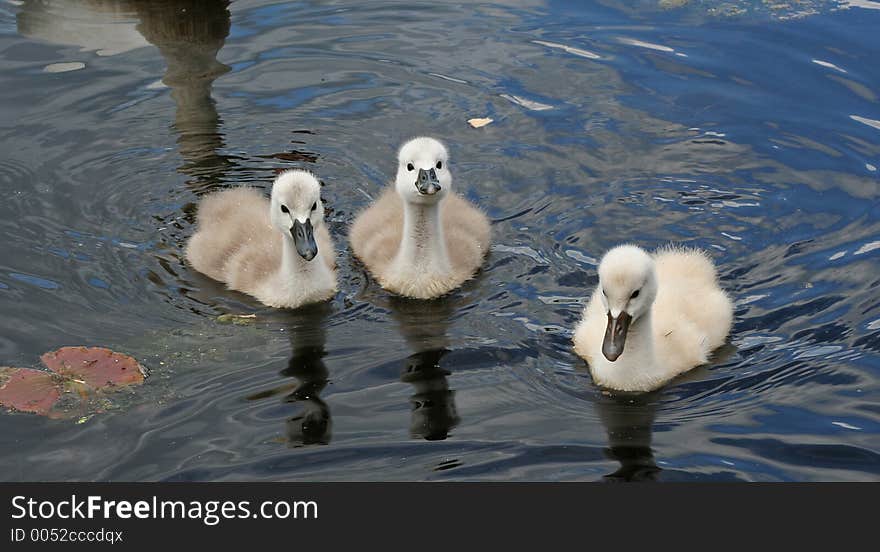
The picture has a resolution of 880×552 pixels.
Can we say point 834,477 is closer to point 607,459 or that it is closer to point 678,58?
point 607,459

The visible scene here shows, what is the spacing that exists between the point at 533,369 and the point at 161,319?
6.67 feet

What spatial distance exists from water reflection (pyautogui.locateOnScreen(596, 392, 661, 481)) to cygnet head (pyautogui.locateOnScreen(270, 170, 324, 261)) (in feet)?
5.90

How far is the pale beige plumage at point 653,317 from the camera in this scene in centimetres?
620

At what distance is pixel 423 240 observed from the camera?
751cm

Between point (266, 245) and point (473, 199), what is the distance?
154 cm

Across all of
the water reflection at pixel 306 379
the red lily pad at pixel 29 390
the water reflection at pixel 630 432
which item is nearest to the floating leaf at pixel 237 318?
the water reflection at pixel 306 379

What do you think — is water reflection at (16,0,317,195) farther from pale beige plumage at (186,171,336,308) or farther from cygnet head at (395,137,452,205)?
cygnet head at (395,137,452,205)

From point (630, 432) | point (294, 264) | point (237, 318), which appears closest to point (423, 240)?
point (294, 264)

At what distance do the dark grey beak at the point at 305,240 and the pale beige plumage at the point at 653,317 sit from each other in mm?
1460

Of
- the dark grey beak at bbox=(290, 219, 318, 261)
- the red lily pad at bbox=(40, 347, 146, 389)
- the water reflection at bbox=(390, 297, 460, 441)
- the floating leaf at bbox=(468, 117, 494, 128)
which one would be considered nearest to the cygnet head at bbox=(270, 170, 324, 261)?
the dark grey beak at bbox=(290, 219, 318, 261)

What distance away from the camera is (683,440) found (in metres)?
6.07

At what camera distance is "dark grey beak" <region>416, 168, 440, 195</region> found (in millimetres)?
7141

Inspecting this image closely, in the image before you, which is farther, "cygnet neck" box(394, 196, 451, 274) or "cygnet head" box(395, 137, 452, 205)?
"cygnet neck" box(394, 196, 451, 274)

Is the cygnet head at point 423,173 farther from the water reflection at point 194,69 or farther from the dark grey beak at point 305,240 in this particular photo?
the water reflection at point 194,69
